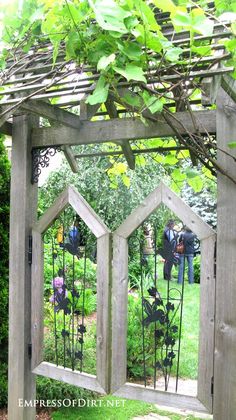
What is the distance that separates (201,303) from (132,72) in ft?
3.25

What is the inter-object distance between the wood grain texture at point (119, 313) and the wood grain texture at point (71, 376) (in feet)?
0.31

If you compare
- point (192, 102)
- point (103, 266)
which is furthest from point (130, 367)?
point (192, 102)

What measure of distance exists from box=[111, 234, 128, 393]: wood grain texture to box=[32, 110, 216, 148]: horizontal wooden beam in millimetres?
469

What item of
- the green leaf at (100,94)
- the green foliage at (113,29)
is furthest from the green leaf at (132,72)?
the green leaf at (100,94)

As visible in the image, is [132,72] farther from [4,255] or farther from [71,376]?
[4,255]

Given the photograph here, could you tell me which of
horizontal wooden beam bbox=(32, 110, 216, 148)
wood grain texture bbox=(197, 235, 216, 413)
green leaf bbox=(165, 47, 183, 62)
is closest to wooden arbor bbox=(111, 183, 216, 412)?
wood grain texture bbox=(197, 235, 216, 413)

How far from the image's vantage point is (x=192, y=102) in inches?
89.0

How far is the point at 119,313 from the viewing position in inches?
73.5

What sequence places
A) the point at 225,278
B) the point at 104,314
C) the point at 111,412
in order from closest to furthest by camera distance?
the point at 225,278, the point at 104,314, the point at 111,412

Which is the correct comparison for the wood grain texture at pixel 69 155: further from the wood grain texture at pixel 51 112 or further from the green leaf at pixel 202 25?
the green leaf at pixel 202 25

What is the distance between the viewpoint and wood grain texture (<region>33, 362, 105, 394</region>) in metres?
1.91

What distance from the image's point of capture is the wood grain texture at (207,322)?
167 cm

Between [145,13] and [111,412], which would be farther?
[111,412]

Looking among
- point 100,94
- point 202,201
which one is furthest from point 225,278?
point 202,201
